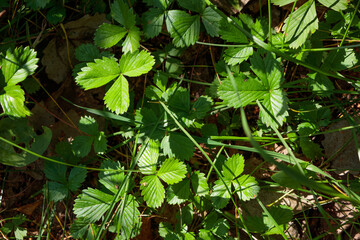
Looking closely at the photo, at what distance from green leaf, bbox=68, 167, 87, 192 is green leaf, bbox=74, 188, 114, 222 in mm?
122

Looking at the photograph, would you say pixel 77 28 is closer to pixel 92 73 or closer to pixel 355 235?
pixel 92 73

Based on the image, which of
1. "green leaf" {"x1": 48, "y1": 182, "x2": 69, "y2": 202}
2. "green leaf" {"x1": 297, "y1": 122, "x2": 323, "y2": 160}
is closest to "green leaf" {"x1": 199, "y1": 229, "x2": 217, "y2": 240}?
"green leaf" {"x1": 297, "y1": 122, "x2": 323, "y2": 160}

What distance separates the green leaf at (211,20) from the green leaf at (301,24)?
0.36m

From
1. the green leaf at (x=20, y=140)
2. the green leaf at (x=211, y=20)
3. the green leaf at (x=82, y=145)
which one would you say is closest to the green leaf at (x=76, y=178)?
the green leaf at (x=82, y=145)

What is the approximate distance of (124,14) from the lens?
5.49 feet

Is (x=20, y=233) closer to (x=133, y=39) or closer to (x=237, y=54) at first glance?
(x=133, y=39)

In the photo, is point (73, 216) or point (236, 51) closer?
point (236, 51)

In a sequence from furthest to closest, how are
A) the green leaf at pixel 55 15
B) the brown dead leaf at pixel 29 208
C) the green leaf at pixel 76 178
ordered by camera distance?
the brown dead leaf at pixel 29 208 < the green leaf at pixel 55 15 < the green leaf at pixel 76 178

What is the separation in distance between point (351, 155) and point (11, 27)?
2.33 meters

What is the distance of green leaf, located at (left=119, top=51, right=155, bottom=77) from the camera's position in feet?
5.19

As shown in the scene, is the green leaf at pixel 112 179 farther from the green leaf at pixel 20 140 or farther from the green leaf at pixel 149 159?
the green leaf at pixel 20 140

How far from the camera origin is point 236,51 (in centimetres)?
168

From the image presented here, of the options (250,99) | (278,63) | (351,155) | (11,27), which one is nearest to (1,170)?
(11,27)

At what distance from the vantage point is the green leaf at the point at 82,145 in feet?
5.92
